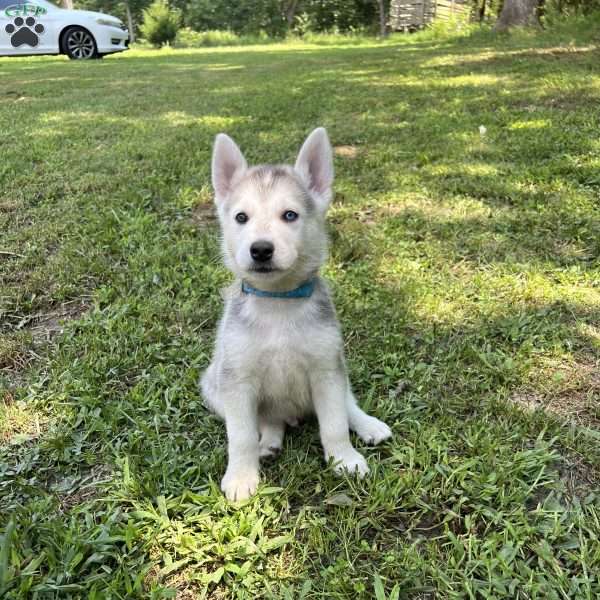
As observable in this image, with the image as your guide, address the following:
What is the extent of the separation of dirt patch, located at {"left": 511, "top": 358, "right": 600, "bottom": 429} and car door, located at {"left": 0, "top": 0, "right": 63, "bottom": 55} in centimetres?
1857

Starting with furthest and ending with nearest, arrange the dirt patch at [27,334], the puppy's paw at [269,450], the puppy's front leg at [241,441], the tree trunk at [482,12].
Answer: the tree trunk at [482,12], the dirt patch at [27,334], the puppy's paw at [269,450], the puppy's front leg at [241,441]

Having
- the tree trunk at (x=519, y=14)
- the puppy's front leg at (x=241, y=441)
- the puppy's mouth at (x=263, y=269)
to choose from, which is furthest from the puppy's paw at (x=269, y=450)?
the tree trunk at (x=519, y=14)

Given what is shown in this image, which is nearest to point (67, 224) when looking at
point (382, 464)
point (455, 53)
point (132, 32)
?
point (382, 464)

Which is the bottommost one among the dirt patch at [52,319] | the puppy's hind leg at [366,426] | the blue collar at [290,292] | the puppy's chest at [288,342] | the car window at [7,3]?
the puppy's hind leg at [366,426]

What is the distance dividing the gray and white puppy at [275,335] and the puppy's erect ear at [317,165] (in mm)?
64

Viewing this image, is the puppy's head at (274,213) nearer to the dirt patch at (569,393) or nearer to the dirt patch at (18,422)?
the dirt patch at (18,422)

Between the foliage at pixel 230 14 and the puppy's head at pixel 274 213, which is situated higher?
the foliage at pixel 230 14

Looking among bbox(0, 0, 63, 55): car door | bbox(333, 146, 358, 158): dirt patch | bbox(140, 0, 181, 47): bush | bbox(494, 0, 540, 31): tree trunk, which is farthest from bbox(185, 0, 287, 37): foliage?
bbox(333, 146, 358, 158): dirt patch

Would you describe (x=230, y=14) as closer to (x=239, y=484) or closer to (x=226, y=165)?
(x=226, y=165)

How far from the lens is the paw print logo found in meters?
17.8

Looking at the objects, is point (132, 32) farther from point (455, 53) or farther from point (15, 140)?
point (15, 140)

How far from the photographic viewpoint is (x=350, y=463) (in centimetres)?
272

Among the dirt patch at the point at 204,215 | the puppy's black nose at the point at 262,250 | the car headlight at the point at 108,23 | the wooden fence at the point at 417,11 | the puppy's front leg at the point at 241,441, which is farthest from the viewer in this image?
the wooden fence at the point at 417,11

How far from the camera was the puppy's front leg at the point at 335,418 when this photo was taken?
8.77ft
